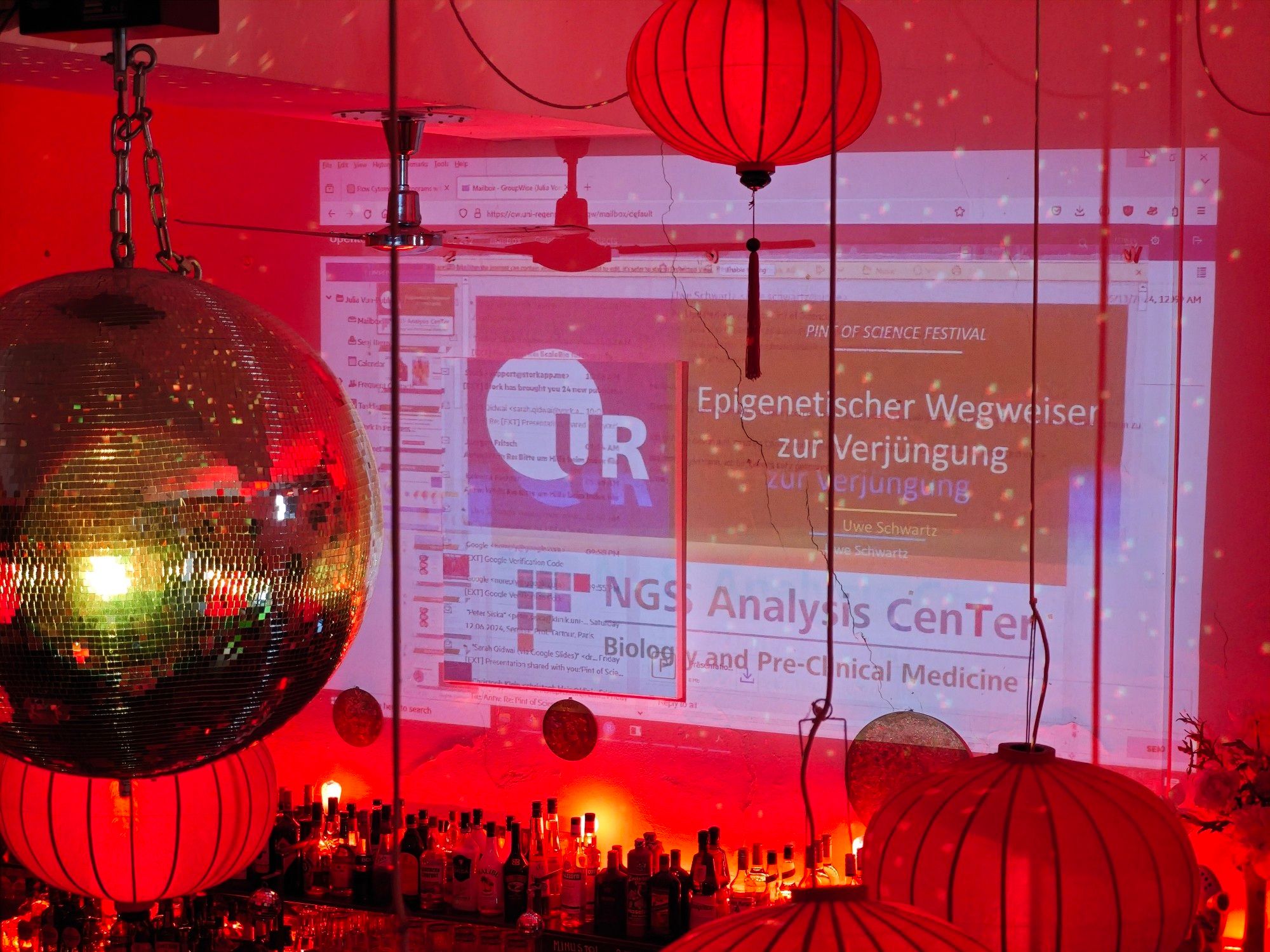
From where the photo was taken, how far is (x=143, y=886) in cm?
204

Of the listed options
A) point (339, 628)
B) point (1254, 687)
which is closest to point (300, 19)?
point (339, 628)

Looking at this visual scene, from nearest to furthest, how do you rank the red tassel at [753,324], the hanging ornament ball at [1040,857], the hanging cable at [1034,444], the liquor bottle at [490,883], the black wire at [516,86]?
the hanging ornament ball at [1040,857] < the hanging cable at [1034,444] < the red tassel at [753,324] < the black wire at [516,86] < the liquor bottle at [490,883]

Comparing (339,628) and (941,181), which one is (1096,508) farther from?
(339,628)

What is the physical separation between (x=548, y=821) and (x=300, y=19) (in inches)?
88.9

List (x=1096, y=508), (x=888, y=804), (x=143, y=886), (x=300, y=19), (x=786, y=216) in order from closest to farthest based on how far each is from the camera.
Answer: (x=888, y=804), (x=143, y=886), (x=300, y=19), (x=1096, y=508), (x=786, y=216)

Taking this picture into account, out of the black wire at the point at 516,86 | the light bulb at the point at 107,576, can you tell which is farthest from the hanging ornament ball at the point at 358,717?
the light bulb at the point at 107,576

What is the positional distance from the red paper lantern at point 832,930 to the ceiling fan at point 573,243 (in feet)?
9.76

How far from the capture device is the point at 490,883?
12.4 ft

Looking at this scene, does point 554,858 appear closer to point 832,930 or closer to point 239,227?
point 239,227

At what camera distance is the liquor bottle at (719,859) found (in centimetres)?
368

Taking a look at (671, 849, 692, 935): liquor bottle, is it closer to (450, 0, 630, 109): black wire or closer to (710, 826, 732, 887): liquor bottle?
(710, 826, 732, 887): liquor bottle

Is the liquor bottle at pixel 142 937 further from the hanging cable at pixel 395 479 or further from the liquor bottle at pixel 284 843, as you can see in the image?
the hanging cable at pixel 395 479

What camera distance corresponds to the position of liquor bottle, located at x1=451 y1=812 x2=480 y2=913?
380cm

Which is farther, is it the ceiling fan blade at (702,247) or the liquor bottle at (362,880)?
the liquor bottle at (362,880)
